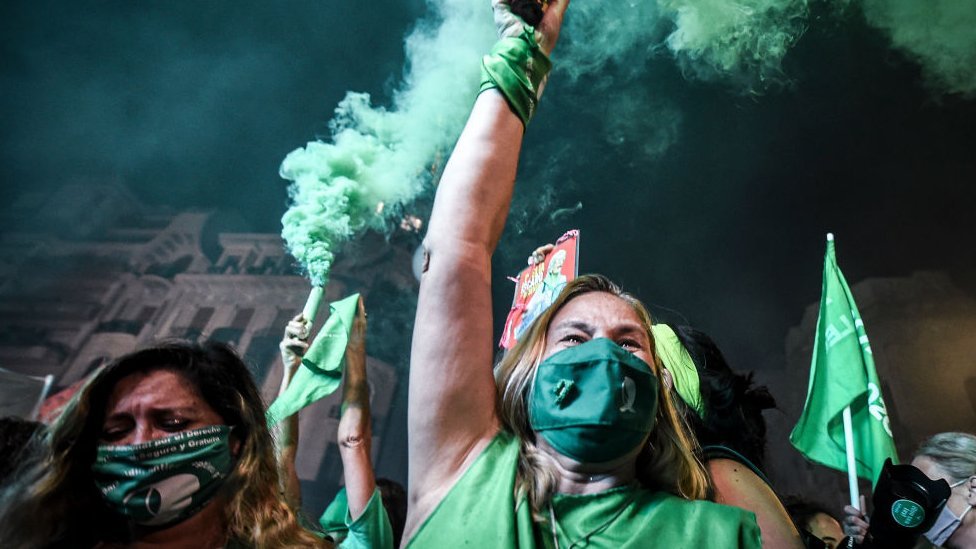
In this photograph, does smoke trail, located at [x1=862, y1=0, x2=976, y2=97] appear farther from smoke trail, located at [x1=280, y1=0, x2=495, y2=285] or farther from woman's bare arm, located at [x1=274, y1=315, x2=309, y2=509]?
woman's bare arm, located at [x1=274, y1=315, x2=309, y2=509]

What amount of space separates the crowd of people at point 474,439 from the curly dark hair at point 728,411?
1.50 feet

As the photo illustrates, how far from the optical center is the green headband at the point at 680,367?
2.47m

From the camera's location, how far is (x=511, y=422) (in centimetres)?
142

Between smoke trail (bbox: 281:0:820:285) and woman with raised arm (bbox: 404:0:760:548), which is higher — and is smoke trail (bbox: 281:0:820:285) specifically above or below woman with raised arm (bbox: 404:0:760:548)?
above

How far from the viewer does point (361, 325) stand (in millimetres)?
4094

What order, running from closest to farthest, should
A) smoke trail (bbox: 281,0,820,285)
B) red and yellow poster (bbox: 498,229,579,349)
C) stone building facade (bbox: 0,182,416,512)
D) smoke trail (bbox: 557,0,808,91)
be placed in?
red and yellow poster (bbox: 498,229,579,349)
smoke trail (bbox: 281,0,820,285)
smoke trail (bbox: 557,0,808,91)
stone building facade (bbox: 0,182,416,512)

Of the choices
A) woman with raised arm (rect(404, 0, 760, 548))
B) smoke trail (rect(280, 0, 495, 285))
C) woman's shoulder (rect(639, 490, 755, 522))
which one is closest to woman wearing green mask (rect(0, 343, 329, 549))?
woman with raised arm (rect(404, 0, 760, 548))

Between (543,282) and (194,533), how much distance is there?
421 cm

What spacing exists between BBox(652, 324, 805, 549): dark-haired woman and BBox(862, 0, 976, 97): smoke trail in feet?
35.8

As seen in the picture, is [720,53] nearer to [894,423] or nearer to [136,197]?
[894,423]

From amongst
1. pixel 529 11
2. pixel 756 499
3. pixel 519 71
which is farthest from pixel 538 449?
pixel 529 11

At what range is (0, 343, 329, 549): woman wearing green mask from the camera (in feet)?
5.04

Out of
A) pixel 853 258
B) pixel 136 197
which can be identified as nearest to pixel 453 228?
pixel 853 258

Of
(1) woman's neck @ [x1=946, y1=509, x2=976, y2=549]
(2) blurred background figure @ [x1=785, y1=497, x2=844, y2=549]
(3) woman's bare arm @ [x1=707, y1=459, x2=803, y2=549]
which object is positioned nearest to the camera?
(3) woman's bare arm @ [x1=707, y1=459, x2=803, y2=549]
